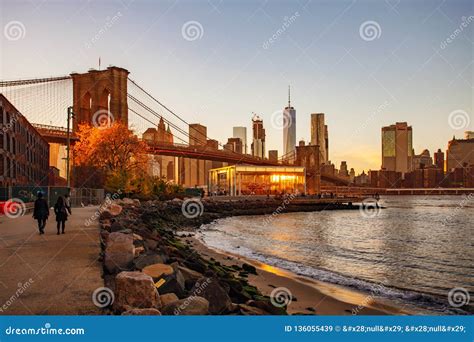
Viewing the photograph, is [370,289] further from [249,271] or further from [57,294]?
[57,294]

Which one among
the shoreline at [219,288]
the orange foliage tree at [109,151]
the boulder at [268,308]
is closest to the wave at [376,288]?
the shoreline at [219,288]

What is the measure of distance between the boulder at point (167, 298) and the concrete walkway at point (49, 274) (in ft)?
3.73

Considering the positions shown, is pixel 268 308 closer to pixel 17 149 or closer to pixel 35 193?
pixel 35 193

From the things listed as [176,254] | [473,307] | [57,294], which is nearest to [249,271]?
[176,254]

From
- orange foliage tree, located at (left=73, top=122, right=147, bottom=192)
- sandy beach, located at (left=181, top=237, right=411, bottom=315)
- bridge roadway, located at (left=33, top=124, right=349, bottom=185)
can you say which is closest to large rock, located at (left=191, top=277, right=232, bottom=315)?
sandy beach, located at (left=181, top=237, right=411, bottom=315)

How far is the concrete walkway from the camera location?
6.31 m

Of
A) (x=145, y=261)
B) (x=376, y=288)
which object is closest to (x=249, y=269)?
(x=376, y=288)

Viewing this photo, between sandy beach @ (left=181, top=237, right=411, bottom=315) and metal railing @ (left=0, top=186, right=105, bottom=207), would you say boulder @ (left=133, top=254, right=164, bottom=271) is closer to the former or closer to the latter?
sandy beach @ (left=181, top=237, right=411, bottom=315)

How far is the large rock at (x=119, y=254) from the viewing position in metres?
8.80

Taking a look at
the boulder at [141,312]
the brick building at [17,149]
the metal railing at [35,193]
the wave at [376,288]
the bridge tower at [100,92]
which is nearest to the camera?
the boulder at [141,312]

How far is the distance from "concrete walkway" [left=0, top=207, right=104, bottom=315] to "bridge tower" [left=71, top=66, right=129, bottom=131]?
5379 cm

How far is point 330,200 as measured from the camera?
85.7 m

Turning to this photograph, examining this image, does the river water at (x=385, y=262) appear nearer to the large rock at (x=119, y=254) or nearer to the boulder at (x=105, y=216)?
the boulder at (x=105, y=216)
